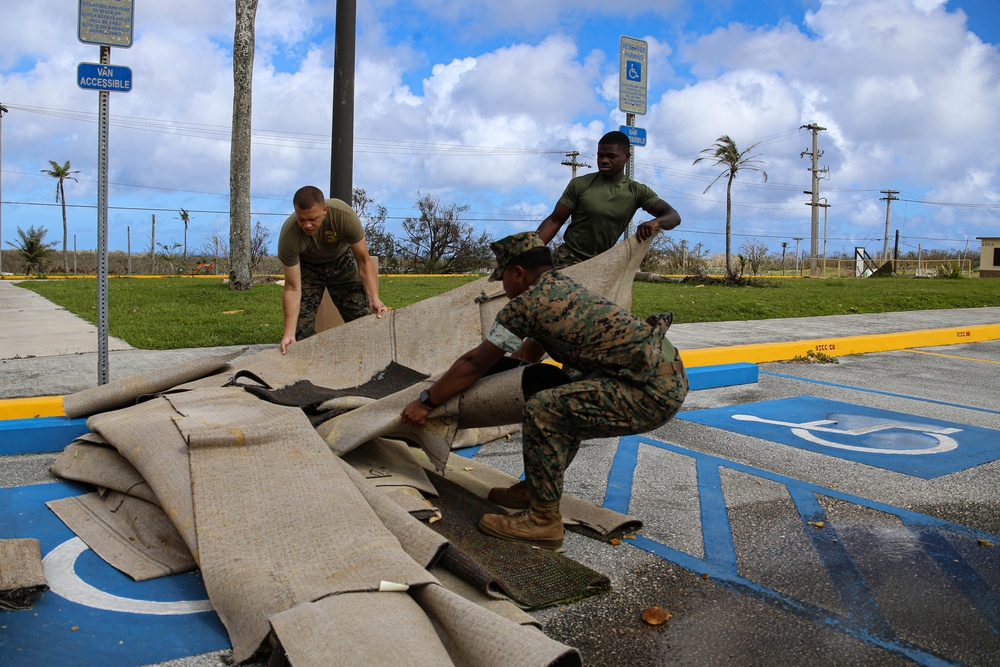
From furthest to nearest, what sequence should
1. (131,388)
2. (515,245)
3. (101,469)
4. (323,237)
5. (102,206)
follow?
(323,237), (102,206), (131,388), (101,469), (515,245)

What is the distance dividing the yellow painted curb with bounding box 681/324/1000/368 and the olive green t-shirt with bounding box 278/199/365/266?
3.66 meters

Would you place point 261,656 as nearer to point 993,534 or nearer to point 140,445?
point 140,445

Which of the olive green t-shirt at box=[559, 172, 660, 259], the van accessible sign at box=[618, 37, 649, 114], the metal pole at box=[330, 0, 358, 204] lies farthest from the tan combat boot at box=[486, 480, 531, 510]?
the van accessible sign at box=[618, 37, 649, 114]

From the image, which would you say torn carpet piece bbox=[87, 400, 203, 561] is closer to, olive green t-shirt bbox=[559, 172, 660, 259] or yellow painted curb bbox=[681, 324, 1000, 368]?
olive green t-shirt bbox=[559, 172, 660, 259]

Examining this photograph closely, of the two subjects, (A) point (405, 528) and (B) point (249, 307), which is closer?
(A) point (405, 528)

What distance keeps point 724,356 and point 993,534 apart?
16.3 feet

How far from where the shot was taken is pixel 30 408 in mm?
5430

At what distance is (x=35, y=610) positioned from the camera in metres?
2.83

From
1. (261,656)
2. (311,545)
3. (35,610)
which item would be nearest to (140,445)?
(35,610)

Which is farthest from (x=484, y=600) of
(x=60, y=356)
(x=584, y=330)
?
(x=60, y=356)

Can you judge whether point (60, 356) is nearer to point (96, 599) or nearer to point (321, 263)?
point (321, 263)

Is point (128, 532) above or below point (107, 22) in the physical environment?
below

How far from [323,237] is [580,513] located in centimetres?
320

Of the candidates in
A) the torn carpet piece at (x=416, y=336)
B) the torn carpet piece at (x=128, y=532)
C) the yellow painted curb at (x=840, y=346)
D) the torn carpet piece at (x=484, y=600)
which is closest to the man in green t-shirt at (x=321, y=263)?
the torn carpet piece at (x=416, y=336)
